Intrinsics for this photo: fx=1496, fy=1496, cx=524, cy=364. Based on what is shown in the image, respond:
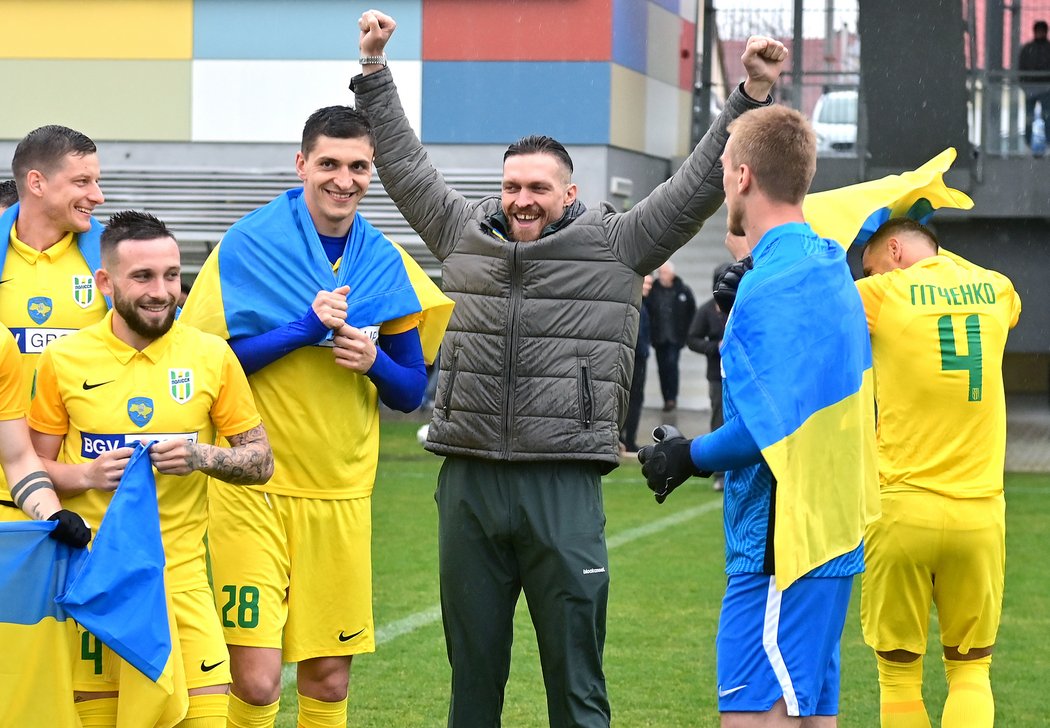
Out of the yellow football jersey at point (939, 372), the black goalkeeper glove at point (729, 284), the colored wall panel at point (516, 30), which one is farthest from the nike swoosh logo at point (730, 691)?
the colored wall panel at point (516, 30)

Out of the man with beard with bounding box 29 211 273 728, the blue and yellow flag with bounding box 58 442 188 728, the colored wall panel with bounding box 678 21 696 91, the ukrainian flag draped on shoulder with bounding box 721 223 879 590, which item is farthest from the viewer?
the colored wall panel with bounding box 678 21 696 91

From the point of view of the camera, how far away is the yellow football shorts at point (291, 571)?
15.7ft

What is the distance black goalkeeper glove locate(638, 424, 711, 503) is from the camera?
3961mm

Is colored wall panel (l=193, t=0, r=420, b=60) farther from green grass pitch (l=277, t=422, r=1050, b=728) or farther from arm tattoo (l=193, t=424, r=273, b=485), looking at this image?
arm tattoo (l=193, t=424, r=273, b=485)

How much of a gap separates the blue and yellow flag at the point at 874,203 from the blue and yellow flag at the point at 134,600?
7.29 feet

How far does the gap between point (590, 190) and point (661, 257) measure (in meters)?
13.8

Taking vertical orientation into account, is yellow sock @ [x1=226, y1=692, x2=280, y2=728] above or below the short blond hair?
below

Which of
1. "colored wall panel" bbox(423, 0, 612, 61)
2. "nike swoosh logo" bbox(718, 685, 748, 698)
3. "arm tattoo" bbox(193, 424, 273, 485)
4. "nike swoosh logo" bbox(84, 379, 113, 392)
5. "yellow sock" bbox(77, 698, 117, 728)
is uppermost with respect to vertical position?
"colored wall panel" bbox(423, 0, 612, 61)

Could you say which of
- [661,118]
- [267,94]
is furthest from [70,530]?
[661,118]

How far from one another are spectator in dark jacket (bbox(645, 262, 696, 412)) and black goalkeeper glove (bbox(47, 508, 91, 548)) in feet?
44.0

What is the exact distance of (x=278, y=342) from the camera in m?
4.77

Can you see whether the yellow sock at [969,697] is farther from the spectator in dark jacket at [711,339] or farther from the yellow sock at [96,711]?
the spectator in dark jacket at [711,339]

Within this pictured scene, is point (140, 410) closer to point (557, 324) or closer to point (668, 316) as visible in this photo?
point (557, 324)

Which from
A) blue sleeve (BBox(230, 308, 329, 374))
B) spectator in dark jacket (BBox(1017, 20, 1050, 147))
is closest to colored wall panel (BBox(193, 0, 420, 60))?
spectator in dark jacket (BBox(1017, 20, 1050, 147))
